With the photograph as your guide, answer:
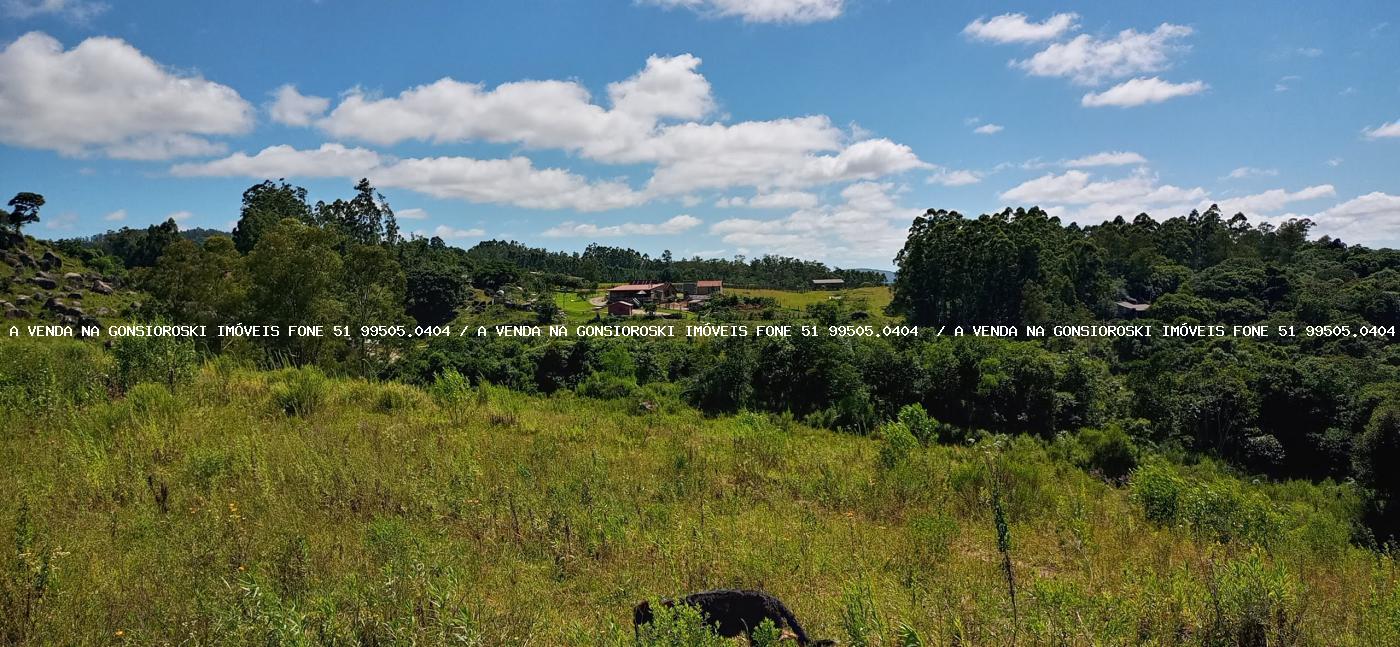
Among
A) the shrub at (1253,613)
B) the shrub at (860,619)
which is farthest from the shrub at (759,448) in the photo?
the shrub at (1253,613)

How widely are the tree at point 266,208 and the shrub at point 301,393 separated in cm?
4419

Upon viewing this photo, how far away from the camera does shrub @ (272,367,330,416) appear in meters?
7.06

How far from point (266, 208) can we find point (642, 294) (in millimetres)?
32178

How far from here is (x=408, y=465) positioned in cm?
538

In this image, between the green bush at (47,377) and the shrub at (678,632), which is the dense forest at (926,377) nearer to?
the green bush at (47,377)

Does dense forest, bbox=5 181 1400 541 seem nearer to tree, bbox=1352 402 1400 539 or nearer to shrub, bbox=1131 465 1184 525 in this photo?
tree, bbox=1352 402 1400 539

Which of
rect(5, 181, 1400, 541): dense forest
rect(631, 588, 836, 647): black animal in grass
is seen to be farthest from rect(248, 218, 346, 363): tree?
rect(631, 588, 836, 647): black animal in grass

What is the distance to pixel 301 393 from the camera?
7348 millimetres

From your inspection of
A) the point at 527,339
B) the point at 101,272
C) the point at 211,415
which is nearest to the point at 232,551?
the point at 211,415

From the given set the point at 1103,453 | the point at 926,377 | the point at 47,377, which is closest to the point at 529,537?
the point at 47,377

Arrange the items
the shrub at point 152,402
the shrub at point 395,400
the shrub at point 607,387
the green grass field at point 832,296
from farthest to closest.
Result: the green grass field at point 832,296 < the shrub at point 607,387 < the shrub at point 395,400 < the shrub at point 152,402

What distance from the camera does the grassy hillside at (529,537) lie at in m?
2.95

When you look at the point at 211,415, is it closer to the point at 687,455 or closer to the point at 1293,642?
the point at 687,455

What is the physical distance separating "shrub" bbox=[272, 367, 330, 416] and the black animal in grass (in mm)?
5637
